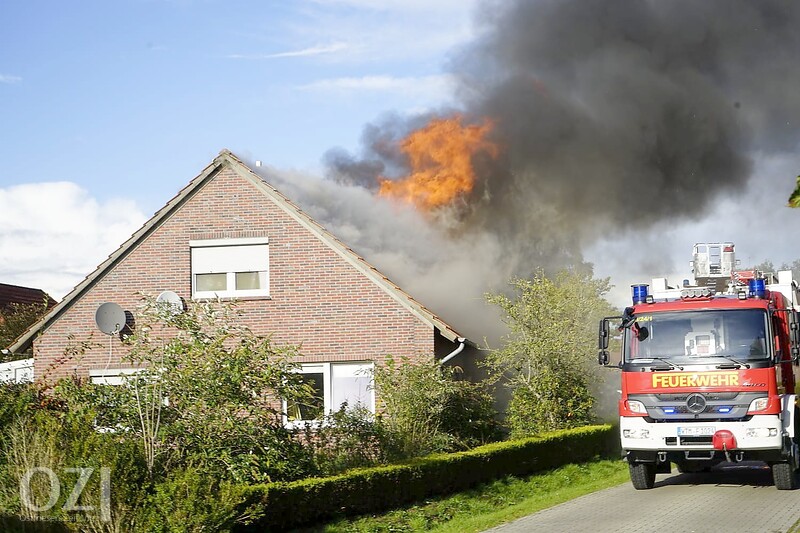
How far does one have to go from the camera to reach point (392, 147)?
29.5 meters

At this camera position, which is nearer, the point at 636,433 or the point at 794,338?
the point at 794,338

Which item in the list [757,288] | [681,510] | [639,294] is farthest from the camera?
[639,294]

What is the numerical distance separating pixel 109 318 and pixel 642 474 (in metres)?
12.4

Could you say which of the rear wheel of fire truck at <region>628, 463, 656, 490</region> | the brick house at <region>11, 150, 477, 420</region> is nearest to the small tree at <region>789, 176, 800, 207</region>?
the rear wheel of fire truck at <region>628, 463, 656, 490</region>

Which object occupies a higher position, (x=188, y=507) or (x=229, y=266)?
(x=229, y=266)

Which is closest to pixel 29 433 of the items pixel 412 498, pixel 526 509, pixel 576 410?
pixel 412 498

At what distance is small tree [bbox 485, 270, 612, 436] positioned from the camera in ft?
66.9

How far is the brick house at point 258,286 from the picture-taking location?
70.8 feet

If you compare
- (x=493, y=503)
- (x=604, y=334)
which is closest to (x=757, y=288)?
(x=604, y=334)

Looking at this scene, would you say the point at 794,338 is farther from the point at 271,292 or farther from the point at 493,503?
the point at 271,292

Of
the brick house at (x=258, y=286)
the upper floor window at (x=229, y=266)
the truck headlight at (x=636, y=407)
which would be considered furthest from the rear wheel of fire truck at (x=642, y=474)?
the upper floor window at (x=229, y=266)

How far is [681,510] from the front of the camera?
43.8 ft

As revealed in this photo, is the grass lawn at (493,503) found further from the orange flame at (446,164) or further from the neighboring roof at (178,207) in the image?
the orange flame at (446,164)

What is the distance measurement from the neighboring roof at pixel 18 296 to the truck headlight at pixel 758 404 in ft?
95.7
